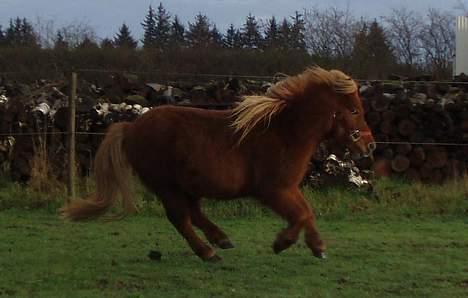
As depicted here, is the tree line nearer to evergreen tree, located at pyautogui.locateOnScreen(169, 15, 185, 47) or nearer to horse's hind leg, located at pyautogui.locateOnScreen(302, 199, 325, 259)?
evergreen tree, located at pyautogui.locateOnScreen(169, 15, 185, 47)

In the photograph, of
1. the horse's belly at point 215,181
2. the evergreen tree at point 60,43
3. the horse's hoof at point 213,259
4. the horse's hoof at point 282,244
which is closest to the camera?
the horse's hoof at point 282,244

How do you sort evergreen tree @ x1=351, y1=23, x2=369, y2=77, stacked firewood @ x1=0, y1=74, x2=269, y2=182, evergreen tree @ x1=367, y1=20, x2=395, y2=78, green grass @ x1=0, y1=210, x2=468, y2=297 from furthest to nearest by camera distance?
evergreen tree @ x1=367, y1=20, x2=395, y2=78
evergreen tree @ x1=351, y1=23, x2=369, y2=77
stacked firewood @ x1=0, y1=74, x2=269, y2=182
green grass @ x1=0, y1=210, x2=468, y2=297

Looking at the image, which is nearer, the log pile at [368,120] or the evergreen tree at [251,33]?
the log pile at [368,120]

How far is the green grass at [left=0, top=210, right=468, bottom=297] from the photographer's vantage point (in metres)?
6.21

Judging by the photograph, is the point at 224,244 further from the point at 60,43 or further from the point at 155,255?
the point at 60,43

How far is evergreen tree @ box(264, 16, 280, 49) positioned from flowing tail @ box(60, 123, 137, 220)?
1262 inches

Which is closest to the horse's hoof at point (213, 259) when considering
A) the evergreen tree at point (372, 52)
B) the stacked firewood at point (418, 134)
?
the stacked firewood at point (418, 134)

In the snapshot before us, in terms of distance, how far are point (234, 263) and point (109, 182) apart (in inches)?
56.1

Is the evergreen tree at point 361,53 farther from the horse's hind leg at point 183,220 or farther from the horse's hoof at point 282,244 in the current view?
the horse's hoof at point 282,244

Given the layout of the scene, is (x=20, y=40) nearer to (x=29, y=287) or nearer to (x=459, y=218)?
(x=459, y=218)

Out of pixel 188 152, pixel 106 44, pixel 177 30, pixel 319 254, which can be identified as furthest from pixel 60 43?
pixel 319 254

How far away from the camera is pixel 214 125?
730 cm

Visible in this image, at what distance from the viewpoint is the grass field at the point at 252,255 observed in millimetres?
6266

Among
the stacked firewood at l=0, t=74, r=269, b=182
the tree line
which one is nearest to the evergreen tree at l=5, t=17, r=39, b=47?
the tree line
